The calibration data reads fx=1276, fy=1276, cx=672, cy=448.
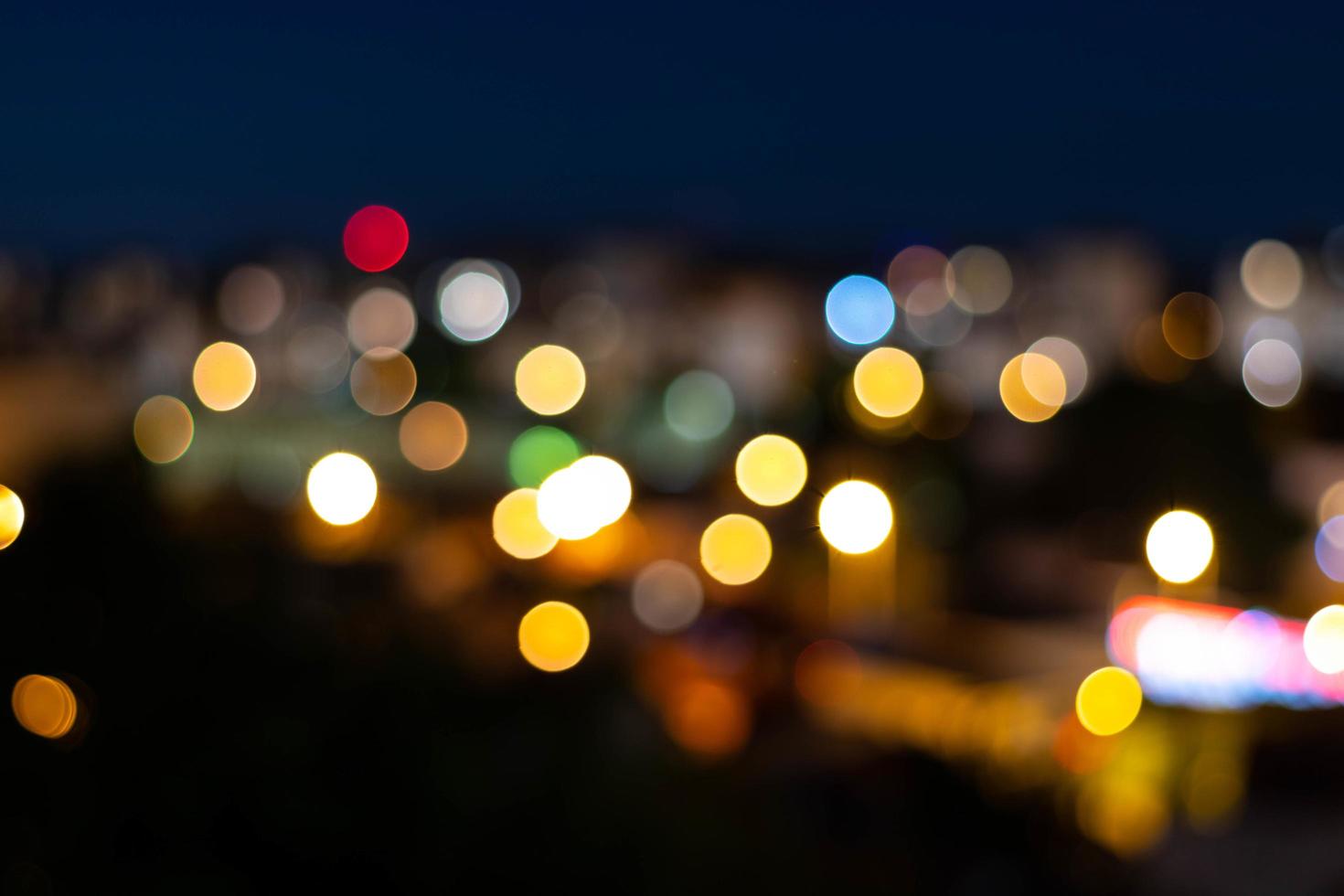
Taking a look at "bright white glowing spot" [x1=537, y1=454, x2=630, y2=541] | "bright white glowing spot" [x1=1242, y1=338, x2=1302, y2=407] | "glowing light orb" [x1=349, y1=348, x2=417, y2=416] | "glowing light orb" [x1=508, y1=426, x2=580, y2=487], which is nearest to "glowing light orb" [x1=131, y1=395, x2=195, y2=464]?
"bright white glowing spot" [x1=537, y1=454, x2=630, y2=541]

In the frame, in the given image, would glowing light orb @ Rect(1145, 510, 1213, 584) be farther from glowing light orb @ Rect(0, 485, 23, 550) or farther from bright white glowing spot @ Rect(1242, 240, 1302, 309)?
glowing light orb @ Rect(0, 485, 23, 550)

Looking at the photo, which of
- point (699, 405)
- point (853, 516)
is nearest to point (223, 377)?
point (853, 516)

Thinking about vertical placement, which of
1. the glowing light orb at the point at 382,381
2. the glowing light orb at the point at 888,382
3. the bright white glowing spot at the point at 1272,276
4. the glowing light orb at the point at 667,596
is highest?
the bright white glowing spot at the point at 1272,276

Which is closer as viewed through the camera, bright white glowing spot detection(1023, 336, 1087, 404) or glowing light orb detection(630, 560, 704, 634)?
glowing light orb detection(630, 560, 704, 634)

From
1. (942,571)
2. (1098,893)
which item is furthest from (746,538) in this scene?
(1098,893)

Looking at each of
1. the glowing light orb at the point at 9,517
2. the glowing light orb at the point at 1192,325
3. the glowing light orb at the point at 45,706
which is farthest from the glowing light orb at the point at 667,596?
the glowing light orb at the point at 45,706

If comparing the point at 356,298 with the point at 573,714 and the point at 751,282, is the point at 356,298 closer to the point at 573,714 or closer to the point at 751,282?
the point at 751,282

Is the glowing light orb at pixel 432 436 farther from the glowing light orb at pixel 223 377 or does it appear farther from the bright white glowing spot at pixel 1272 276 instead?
the bright white glowing spot at pixel 1272 276
